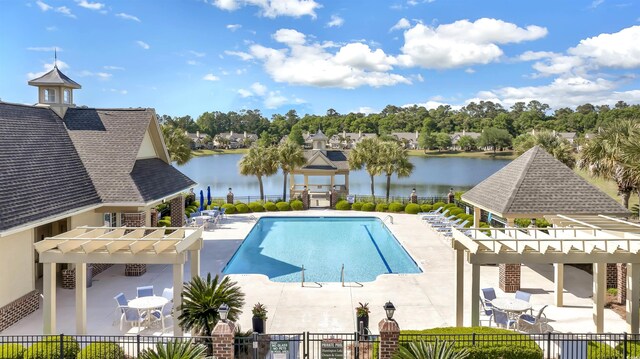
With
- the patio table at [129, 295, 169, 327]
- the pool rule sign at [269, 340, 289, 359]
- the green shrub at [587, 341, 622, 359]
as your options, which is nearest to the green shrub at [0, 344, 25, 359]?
the patio table at [129, 295, 169, 327]

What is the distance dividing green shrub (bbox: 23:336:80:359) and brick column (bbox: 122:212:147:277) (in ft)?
25.9

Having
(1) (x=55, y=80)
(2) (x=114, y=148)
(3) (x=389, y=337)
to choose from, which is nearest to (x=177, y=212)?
(2) (x=114, y=148)

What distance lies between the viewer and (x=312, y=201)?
126 feet

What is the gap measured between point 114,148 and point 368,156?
21.8 metres

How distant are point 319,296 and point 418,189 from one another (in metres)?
43.4

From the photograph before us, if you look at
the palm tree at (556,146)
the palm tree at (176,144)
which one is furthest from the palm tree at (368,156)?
the palm tree at (176,144)

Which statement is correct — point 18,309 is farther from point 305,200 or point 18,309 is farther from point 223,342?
point 305,200

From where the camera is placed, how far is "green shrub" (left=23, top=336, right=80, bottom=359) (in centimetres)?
945

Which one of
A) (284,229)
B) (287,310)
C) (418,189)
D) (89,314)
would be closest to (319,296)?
(287,310)

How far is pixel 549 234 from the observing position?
1502 cm

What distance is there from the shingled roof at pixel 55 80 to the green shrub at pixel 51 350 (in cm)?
1428

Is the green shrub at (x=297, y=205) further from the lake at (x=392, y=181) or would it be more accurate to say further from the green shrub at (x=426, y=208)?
the lake at (x=392, y=181)

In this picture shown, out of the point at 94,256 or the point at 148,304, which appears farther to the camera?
the point at 148,304

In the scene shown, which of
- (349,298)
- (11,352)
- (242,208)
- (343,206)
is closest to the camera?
(11,352)
